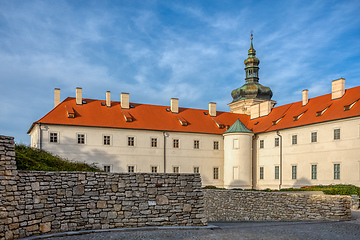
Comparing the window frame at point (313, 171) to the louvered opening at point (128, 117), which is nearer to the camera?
the window frame at point (313, 171)

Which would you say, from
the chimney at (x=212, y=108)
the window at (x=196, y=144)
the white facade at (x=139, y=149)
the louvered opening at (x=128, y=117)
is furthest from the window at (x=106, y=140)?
the chimney at (x=212, y=108)

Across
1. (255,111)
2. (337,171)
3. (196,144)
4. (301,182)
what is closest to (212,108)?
(255,111)

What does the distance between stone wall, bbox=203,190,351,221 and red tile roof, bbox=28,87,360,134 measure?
1394cm

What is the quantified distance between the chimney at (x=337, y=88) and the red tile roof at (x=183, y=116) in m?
0.49

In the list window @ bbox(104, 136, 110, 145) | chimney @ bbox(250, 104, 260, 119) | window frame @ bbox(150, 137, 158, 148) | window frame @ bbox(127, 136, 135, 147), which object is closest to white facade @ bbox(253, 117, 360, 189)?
chimney @ bbox(250, 104, 260, 119)

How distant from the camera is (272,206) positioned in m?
20.1

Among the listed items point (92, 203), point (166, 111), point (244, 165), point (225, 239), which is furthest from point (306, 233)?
point (166, 111)

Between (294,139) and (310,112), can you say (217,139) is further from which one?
(310,112)

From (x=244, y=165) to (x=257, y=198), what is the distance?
18534mm

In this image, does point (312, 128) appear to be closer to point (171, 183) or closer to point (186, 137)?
point (186, 137)

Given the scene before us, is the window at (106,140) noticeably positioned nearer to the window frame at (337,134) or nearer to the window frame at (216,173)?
the window frame at (216,173)

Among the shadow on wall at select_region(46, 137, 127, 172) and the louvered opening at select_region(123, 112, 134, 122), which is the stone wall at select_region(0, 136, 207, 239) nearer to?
the shadow on wall at select_region(46, 137, 127, 172)

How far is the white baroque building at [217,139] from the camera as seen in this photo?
32.0 m

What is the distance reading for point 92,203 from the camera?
1142cm
